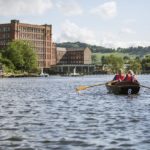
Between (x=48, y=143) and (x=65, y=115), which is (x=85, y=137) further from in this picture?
(x=65, y=115)

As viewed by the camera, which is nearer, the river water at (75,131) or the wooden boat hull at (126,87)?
the river water at (75,131)

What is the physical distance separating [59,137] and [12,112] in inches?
525

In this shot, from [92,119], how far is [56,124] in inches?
130

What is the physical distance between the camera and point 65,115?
113 ft

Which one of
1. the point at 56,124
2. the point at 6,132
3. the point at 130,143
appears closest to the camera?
the point at 130,143

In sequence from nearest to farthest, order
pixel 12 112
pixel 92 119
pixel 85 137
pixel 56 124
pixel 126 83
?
pixel 85 137, pixel 56 124, pixel 92 119, pixel 12 112, pixel 126 83

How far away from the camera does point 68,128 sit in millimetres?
27344

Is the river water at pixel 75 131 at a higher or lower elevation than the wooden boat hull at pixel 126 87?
lower

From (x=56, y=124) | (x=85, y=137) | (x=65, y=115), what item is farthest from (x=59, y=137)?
(x=65, y=115)

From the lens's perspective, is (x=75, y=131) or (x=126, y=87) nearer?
(x=75, y=131)

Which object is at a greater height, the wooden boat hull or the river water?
the wooden boat hull

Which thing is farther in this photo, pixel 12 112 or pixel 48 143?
pixel 12 112

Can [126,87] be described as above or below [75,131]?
above

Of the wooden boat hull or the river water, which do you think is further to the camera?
the wooden boat hull
